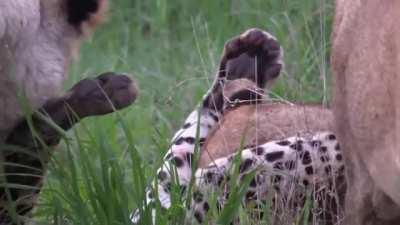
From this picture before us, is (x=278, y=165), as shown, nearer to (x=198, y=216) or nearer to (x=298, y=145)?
(x=298, y=145)

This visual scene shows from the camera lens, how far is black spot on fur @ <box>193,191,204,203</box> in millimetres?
3693

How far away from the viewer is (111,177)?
3.32 m

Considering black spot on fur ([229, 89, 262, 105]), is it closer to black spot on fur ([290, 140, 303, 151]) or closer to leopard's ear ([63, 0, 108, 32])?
black spot on fur ([290, 140, 303, 151])

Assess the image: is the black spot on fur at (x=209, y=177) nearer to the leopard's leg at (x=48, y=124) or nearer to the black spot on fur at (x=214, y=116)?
the leopard's leg at (x=48, y=124)

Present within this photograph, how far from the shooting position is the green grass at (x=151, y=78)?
10.9ft

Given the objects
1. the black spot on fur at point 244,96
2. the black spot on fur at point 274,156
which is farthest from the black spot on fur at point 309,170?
the black spot on fur at point 244,96

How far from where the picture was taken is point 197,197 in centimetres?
370

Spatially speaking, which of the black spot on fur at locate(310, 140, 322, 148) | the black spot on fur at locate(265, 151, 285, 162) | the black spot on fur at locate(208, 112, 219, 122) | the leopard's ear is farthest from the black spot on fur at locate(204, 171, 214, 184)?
the black spot on fur at locate(208, 112, 219, 122)

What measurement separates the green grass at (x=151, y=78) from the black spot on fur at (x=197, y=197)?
Answer: 0.15 meters

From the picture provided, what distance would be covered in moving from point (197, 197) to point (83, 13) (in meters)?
0.64

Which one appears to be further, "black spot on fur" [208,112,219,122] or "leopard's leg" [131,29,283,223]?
"black spot on fur" [208,112,219,122]

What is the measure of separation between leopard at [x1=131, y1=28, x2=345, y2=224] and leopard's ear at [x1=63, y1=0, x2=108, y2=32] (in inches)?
15.2

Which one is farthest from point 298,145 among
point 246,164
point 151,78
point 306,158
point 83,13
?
point 151,78

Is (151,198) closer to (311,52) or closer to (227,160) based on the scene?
(227,160)
